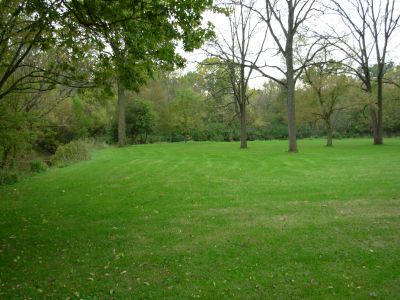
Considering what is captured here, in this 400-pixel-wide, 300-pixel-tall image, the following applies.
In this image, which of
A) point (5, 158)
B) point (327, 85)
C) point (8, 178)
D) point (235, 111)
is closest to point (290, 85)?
point (327, 85)

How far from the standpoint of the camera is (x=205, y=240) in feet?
20.9

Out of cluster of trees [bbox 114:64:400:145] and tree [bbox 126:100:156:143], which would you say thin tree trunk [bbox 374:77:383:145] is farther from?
tree [bbox 126:100:156:143]

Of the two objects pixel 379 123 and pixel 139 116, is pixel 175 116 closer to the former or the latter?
pixel 139 116

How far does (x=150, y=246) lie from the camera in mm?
6199

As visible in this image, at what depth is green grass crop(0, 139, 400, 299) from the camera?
469cm

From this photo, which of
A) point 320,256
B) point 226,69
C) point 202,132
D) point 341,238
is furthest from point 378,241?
point 202,132

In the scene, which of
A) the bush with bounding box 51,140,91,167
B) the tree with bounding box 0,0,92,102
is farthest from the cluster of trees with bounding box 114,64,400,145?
the tree with bounding box 0,0,92,102

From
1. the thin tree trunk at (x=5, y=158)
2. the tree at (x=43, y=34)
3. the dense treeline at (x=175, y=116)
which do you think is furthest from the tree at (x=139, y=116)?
the tree at (x=43, y=34)

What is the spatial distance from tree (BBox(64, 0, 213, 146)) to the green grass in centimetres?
316

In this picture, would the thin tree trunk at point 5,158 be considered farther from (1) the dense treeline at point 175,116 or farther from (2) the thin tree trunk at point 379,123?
(2) the thin tree trunk at point 379,123

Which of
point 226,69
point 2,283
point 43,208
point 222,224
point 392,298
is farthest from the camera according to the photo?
point 226,69

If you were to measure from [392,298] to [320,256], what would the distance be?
1315 millimetres

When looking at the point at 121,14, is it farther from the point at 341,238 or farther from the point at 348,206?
the point at 348,206

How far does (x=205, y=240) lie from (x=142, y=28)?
4134mm
